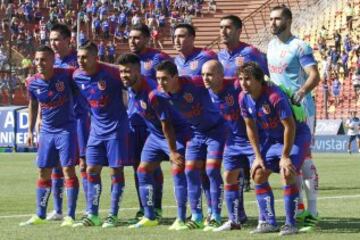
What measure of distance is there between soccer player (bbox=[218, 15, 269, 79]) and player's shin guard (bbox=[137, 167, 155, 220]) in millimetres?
1555

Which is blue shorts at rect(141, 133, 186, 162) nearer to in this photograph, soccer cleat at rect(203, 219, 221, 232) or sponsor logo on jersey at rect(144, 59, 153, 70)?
soccer cleat at rect(203, 219, 221, 232)

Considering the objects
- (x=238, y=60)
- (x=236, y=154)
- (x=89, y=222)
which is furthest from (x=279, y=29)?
(x=89, y=222)

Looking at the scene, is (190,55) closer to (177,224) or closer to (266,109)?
(266,109)

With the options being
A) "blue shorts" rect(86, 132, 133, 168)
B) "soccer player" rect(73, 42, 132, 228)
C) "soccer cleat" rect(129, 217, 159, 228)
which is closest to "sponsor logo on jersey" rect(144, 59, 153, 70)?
"soccer player" rect(73, 42, 132, 228)

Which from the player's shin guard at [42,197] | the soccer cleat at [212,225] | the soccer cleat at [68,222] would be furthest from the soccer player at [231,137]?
the player's shin guard at [42,197]

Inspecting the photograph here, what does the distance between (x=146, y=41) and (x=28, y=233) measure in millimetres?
3316

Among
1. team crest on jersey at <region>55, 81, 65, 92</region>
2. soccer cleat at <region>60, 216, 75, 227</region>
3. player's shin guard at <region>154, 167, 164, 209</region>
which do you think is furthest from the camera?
player's shin guard at <region>154, 167, 164, 209</region>

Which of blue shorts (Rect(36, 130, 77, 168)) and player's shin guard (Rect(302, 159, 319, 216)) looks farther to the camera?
blue shorts (Rect(36, 130, 77, 168))

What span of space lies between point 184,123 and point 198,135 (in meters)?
0.26

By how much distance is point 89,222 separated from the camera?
1288 centimetres

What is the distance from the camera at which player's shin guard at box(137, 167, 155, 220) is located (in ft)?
42.0

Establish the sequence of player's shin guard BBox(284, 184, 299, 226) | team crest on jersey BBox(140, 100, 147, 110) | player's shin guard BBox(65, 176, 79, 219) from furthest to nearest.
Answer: player's shin guard BBox(65, 176, 79, 219)
team crest on jersey BBox(140, 100, 147, 110)
player's shin guard BBox(284, 184, 299, 226)

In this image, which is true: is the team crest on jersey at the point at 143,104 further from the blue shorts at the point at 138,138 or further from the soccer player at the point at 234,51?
the soccer player at the point at 234,51

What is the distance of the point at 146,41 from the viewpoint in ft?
45.9
